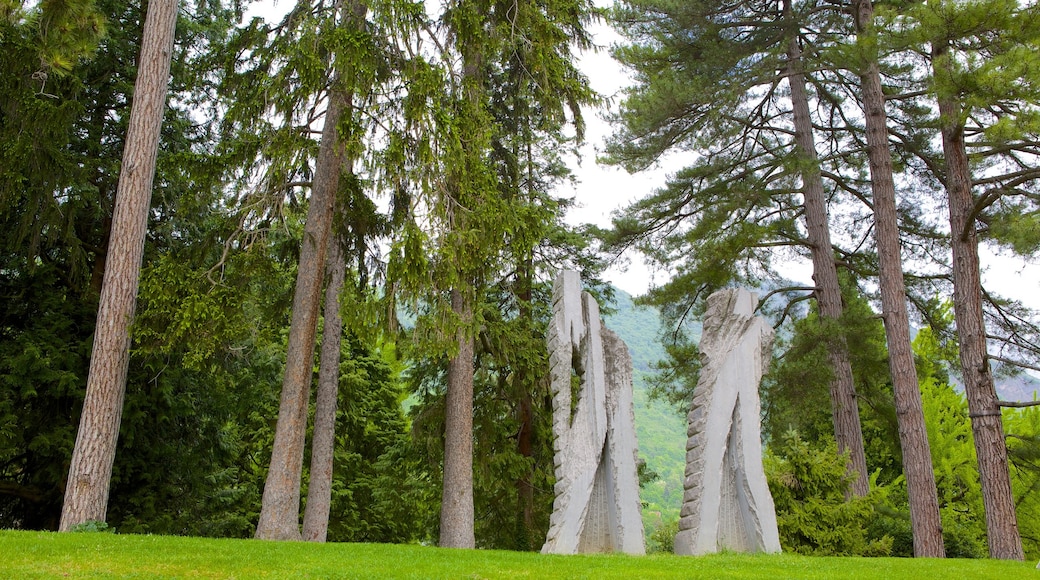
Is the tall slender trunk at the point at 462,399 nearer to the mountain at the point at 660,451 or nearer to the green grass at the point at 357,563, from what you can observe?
the green grass at the point at 357,563

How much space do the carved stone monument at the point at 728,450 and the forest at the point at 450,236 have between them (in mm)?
3047

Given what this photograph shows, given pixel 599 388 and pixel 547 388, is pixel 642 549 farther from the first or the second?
pixel 547 388

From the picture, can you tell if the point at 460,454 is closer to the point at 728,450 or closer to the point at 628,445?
the point at 628,445

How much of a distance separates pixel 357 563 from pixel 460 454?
443 cm

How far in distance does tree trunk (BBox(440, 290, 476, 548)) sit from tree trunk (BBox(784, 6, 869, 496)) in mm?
6754

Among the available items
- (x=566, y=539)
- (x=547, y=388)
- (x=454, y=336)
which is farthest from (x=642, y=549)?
(x=547, y=388)

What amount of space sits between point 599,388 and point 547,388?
4.54m

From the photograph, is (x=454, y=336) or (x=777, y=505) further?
(x=777, y=505)

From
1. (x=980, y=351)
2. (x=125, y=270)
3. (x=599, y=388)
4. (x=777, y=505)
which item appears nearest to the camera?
(x=599, y=388)

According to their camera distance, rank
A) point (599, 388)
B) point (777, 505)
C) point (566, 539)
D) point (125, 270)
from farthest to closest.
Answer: point (777, 505) < point (125, 270) < point (599, 388) < point (566, 539)

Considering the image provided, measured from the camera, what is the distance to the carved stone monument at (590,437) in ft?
30.5

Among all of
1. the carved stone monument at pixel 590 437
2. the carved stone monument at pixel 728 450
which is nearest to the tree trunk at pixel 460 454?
the carved stone monument at pixel 590 437

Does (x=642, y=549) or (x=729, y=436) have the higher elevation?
(x=729, y=436)

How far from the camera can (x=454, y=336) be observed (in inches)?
428
